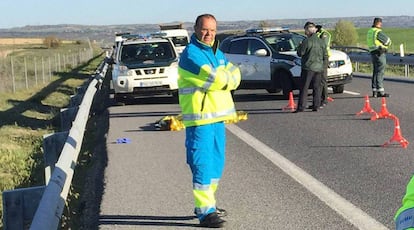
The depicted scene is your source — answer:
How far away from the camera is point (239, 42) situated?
17828 mm

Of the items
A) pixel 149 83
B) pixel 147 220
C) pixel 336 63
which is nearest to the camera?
pixel 147 220

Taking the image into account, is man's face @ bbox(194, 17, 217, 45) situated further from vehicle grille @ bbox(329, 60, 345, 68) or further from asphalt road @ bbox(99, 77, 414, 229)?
vehicle grille @ bbox(329, 60, 345, 68)

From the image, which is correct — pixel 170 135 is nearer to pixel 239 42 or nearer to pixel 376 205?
pixel 376 205

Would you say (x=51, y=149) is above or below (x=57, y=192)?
below

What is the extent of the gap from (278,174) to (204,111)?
232cm

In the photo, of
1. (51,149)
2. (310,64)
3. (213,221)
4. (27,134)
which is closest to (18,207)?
(213,221)

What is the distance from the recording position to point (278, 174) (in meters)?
7.56

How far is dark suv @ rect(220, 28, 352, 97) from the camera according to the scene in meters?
15.9

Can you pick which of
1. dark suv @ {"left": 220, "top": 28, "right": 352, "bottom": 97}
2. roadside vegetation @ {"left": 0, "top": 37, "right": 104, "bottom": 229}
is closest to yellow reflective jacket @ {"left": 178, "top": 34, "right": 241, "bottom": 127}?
roadside vegetation @ {"left": 0, "top": 37, "right": 104, "bottom": 229}

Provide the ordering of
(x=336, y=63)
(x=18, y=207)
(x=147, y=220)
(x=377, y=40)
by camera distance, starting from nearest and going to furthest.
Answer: (x=18, y=207)
(x=147, y=220)
(x=377, y=40)
(x=336, y=63)

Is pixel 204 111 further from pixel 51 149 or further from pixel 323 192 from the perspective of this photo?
pixel 51 149

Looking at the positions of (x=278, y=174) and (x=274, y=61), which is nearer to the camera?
(x=278, y=174)

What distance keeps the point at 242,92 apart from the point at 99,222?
1349 centimetres

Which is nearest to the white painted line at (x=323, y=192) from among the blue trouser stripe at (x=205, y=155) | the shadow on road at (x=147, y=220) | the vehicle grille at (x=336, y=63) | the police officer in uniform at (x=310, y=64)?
the blue trouser stripe at (x=205, y=155)
